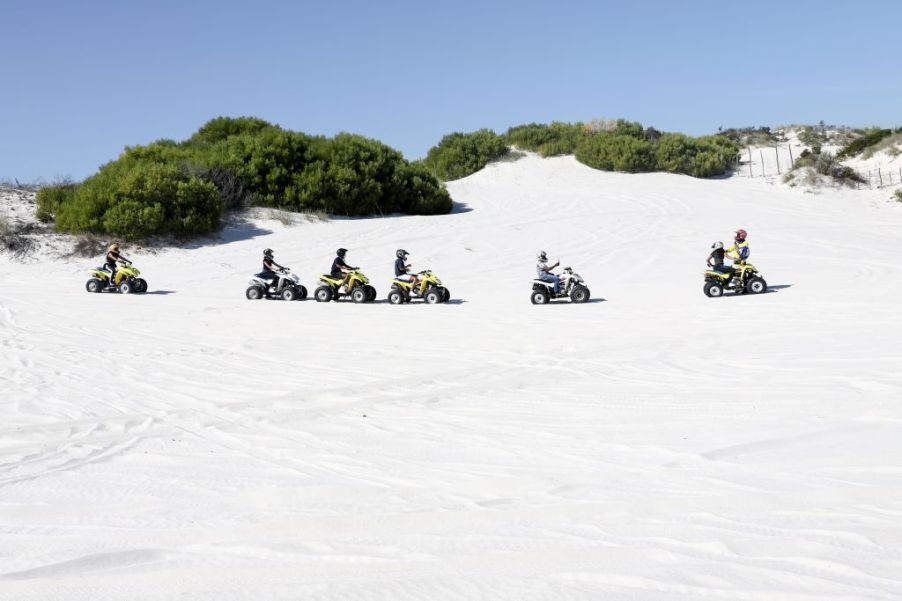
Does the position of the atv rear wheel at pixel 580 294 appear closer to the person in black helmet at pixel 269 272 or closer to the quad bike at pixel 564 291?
the quad bike at pixel 564 291

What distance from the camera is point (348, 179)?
104 ft

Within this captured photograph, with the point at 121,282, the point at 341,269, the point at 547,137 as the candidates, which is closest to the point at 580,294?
the point at 341,269

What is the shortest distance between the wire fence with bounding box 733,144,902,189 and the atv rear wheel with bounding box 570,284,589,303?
23501 mm

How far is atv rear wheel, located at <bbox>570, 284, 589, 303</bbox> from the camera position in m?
17.3

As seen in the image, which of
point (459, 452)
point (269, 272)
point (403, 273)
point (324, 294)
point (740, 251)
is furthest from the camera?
point (269, 272)

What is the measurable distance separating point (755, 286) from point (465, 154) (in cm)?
2746

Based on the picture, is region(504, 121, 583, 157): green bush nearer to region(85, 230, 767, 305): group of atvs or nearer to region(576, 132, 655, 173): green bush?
region(576, 132, 655, 173): green bush

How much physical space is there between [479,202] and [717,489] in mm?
31422

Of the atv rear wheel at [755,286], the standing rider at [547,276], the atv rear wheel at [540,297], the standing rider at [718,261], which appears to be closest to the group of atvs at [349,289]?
the atv rear wheel at [540,297]

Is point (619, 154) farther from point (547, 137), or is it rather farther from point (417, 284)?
point (417, 284)

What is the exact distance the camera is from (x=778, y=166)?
40.8 m

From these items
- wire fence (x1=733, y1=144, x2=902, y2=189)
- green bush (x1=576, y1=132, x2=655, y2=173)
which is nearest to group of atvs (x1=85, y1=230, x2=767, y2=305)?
wire fence (x1=733, y1=144, x2=902, y2=189)

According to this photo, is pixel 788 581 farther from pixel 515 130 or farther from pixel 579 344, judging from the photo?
pixel 515 130

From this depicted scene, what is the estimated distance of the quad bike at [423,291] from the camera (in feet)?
59.2
